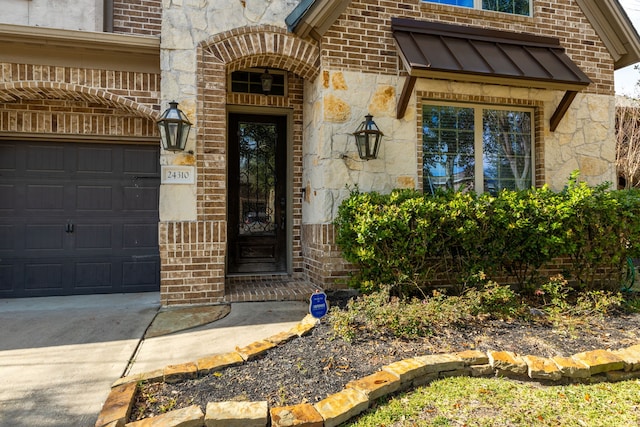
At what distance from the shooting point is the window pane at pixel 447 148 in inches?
212

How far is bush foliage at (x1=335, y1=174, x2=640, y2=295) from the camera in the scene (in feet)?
13.5

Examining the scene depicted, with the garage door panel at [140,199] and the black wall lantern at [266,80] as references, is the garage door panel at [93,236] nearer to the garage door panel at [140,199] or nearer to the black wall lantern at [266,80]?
the garage door panel at [140,199]

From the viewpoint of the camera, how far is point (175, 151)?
14.8ft

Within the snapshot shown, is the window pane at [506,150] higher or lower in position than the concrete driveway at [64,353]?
higher

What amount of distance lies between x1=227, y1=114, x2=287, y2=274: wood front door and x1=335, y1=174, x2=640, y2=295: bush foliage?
5.10ft

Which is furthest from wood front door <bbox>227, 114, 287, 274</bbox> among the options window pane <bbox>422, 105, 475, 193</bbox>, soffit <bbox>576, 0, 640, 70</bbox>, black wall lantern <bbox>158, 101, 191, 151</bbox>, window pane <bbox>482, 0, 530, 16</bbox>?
soffit <bbox>576, 0, 640, 70</bbox>

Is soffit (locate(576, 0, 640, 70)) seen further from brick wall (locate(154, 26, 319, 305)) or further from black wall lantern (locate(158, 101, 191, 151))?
black wall lantern (locate(158, 101, 191, 151))

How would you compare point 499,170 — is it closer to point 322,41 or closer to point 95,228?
point 322,41

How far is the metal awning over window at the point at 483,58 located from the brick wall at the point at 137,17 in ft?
11.0

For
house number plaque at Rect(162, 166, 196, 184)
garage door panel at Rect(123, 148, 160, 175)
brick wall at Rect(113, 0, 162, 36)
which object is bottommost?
house number plaque at Rect(162, 166, 196, 184)

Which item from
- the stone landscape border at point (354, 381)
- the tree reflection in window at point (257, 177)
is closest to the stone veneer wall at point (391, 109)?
the tree reflection in window at point (257, 177)

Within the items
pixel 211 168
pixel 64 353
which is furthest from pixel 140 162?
pixel 64 353

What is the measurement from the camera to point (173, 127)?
435 cm

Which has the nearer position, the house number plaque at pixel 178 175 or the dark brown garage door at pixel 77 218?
the house number plaque at pixel 178 175
